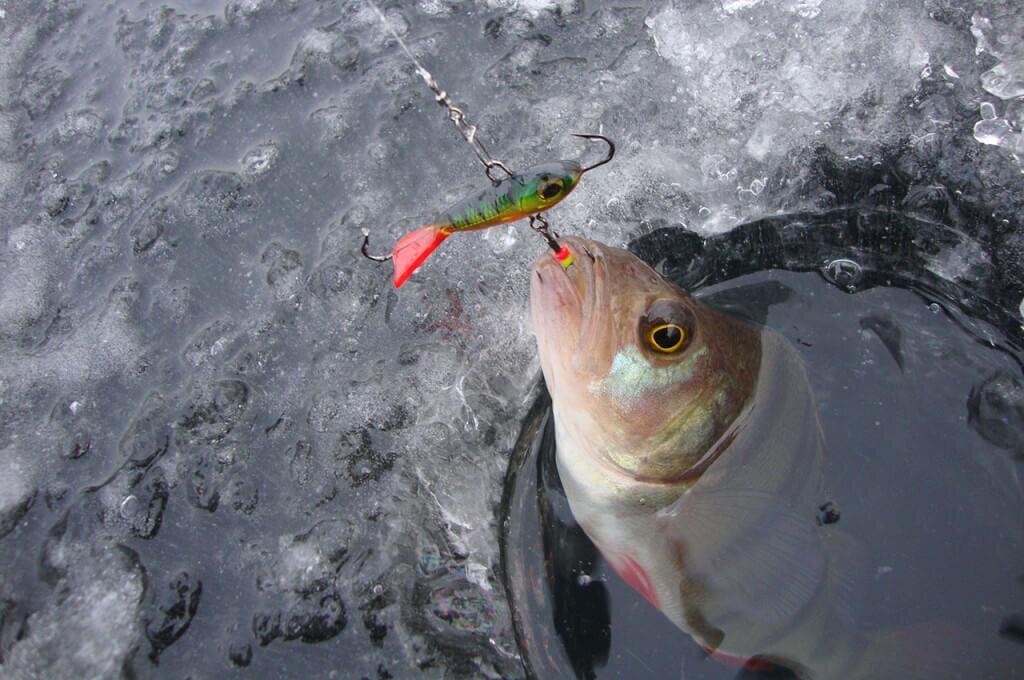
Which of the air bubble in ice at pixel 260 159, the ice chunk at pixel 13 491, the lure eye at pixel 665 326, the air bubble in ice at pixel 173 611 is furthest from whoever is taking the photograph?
the air bubble in ice at pixel 260 159

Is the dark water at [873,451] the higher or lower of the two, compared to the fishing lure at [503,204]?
lower

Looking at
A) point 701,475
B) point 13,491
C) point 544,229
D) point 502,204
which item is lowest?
point 701,475

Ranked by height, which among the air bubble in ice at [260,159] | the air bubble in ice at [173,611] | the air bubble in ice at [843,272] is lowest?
the air bubble in ice at [843,272]

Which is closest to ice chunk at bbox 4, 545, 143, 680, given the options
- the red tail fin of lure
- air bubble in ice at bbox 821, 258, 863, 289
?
the red tail fin of lure

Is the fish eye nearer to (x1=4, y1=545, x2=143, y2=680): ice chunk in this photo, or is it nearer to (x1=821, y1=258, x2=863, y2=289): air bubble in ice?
(x1=821, y1=258, x2=863, y2=289): air bubble in ice

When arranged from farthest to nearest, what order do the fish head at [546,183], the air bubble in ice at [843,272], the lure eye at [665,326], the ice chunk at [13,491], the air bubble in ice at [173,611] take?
the air bubble in ice at [843,272] → the ice chunk at [13,491] → the air bubble in ice at [173,611] → the lure eye at [665,326] → the fish head at [546,183]

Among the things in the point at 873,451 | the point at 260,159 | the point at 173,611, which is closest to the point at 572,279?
the point at 873,451

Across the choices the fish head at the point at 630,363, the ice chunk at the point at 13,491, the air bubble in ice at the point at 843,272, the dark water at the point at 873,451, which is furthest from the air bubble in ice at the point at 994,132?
the ice chunk at the point at 13,491

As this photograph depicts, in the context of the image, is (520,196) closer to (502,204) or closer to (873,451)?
(502,204)

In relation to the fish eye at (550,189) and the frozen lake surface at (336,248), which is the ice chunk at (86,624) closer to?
the frozen lake surface at (336,248)
